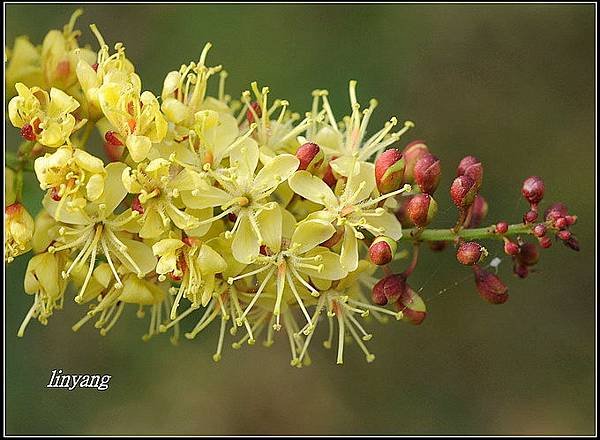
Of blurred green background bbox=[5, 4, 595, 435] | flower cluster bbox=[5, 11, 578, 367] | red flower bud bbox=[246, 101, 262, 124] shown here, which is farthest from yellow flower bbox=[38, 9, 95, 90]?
blurred green background bbox=[5, 4, 595, 435]

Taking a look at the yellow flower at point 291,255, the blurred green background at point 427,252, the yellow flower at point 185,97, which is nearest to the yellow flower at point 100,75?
the yellow flower at point 185,97

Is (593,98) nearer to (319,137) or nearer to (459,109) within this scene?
(459,109)

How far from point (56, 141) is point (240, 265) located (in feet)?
2.30

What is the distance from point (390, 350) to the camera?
525 cm

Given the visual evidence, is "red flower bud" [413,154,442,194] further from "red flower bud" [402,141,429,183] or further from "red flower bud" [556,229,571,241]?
"red flower bud" [556,229,571,241]

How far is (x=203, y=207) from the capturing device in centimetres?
237

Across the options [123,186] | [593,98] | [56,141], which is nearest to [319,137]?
[123,186]

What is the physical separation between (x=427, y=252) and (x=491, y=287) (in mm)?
2584

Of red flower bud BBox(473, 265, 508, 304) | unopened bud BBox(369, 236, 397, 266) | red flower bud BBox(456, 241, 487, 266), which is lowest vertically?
red flower bud BBox(473, 265, 508, 304)

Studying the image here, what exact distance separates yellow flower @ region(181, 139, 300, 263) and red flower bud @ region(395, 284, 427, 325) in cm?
55

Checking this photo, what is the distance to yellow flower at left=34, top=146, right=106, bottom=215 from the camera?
87.0 inches

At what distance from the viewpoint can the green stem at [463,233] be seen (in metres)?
2.38

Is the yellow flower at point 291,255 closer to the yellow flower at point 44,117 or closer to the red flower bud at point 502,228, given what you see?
the red flower bud at point 502,228

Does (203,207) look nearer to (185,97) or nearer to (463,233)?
(185,97)
